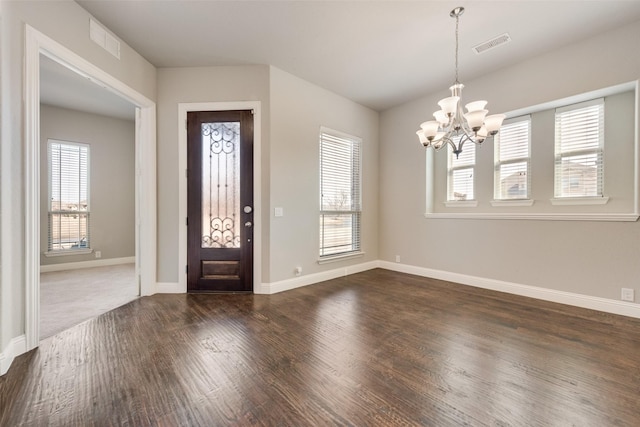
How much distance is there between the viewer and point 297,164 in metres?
3.87

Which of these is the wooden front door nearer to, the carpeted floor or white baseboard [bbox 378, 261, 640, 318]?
the carpeted floor

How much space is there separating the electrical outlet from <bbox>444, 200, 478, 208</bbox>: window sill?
181 cm

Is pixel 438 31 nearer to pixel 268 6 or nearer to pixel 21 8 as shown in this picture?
pixel 268 6

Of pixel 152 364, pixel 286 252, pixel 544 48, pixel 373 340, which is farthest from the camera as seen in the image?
pixel 286 252

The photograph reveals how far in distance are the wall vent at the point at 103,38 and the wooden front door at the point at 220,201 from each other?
0.99 meters

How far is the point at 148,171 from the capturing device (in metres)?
3.41

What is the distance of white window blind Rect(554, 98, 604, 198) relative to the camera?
306cm

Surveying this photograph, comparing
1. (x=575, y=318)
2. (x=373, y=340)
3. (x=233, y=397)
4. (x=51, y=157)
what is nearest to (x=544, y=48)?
(x=575, y=318)

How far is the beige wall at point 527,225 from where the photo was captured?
112 inches

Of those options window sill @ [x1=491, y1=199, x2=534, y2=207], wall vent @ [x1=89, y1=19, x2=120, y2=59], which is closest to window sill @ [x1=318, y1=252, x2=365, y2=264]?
window sill @ [x1=491, y1=199, x2=534, y2=207]

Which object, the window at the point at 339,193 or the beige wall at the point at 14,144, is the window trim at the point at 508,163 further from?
the beige wall at the point at 14,144

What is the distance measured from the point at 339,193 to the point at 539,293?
3155mm

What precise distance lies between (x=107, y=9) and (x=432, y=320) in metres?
4.54

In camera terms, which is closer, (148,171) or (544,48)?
(544,48)
